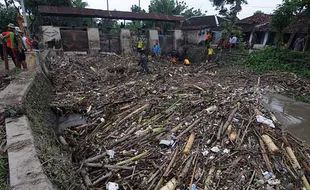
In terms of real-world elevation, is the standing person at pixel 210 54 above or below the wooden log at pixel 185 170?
above

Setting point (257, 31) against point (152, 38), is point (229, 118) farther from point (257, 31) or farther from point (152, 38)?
point (257, 31)

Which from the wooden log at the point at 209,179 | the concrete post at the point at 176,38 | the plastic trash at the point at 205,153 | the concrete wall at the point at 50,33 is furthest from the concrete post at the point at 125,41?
the wooden log at the point at 209,179

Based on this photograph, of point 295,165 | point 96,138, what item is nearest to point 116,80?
point 96,138

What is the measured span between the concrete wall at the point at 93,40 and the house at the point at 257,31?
15.8 metres

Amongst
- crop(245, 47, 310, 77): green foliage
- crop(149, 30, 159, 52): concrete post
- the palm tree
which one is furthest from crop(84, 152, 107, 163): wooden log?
the palm tree

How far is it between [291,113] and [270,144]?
2.94m

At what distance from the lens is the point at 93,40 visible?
50.9 ft

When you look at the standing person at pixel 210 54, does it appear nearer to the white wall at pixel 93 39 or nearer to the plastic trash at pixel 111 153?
the white wall at pixel 93 39

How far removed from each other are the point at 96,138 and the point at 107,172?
1390mm

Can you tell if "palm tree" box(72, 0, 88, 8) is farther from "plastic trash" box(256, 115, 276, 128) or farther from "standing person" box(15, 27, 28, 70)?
"plastic trash" box(256, 115, 276, 128)

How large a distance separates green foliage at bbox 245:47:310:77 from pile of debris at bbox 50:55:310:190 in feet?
18.9

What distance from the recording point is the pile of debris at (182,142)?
3736 mm

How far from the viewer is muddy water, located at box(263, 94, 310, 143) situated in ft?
17.1

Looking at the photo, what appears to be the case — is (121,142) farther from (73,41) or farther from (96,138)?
(73,41)
